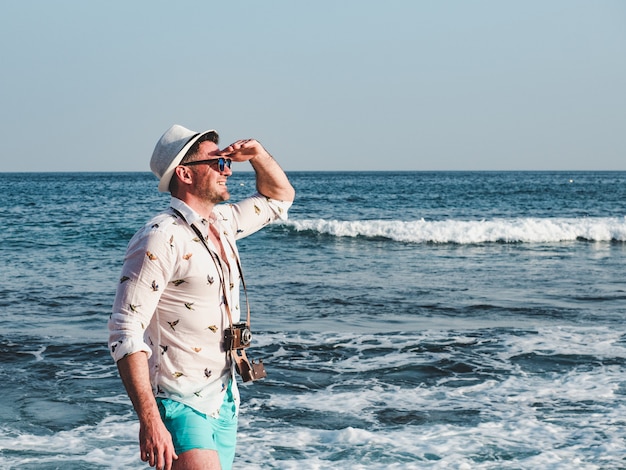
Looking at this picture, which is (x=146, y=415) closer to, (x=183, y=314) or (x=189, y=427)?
(x=189, y=427)

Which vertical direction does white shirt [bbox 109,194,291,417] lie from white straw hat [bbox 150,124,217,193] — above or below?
below

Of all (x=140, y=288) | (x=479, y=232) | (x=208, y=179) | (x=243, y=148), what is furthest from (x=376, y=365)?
(x=479, y=232)

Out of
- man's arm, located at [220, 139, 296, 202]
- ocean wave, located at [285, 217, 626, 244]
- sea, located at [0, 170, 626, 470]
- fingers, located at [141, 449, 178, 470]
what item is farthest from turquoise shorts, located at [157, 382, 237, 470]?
ocean wave, located at [285, 217, 626, 244]

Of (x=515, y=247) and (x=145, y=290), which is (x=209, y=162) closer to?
(x=145, y=290)

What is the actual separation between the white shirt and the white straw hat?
0.11 metres

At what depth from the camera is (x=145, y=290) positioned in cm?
286

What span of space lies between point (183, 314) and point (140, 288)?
225 mm

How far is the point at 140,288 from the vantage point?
2.86 meters

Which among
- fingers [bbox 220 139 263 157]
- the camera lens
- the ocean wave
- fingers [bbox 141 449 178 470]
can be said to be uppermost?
fingers [bbox 220 139 263 157]

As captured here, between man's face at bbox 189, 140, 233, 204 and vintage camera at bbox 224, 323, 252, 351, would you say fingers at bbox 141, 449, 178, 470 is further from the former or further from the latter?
man's face at bbox 189, 140, 233, 204

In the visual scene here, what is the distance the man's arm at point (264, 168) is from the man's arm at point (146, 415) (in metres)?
0.95

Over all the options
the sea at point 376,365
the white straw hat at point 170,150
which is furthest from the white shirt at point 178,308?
the sea at point 376,365

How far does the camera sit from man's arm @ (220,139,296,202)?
3.37 meters

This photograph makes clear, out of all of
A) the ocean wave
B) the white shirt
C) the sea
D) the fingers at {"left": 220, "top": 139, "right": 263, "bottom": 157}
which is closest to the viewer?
the white shirt
